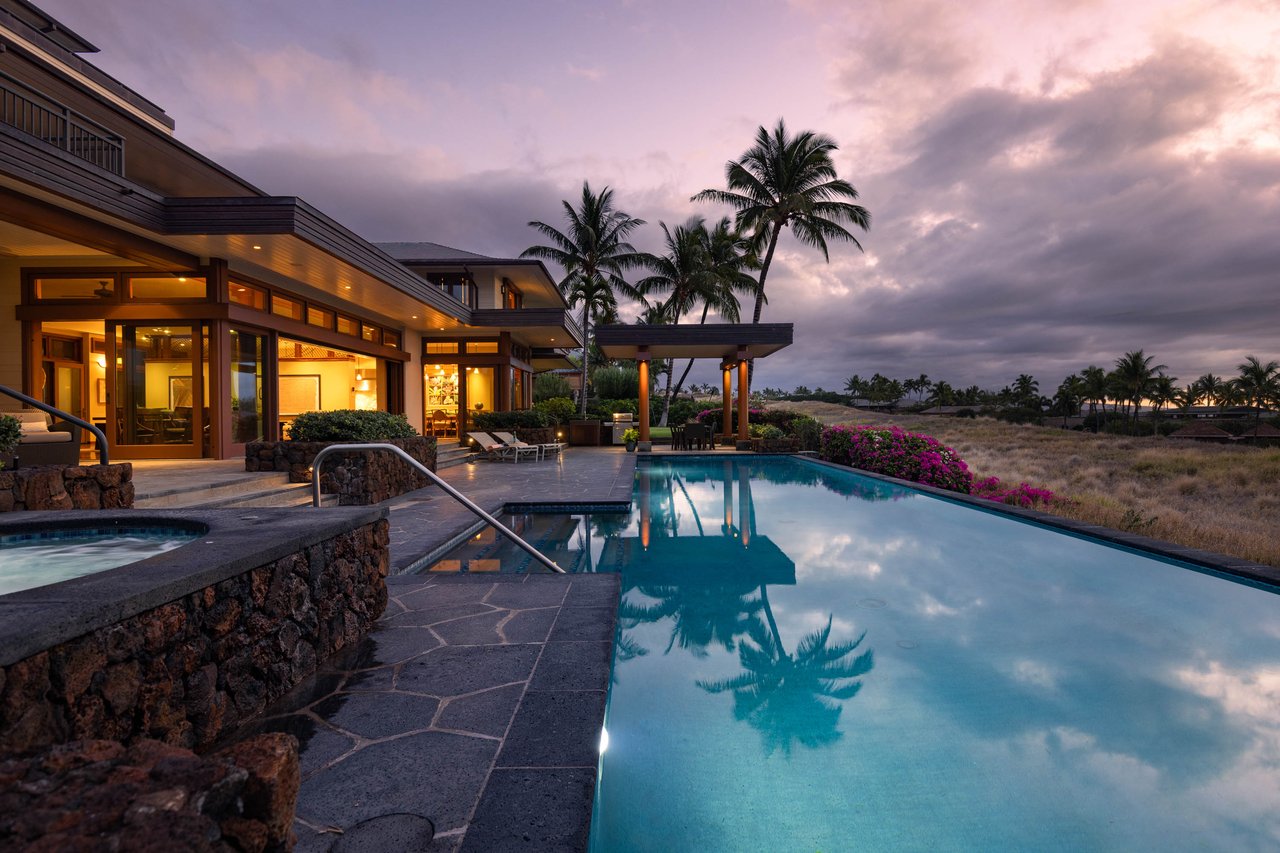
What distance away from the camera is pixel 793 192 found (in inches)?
864

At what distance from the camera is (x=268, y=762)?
3.38ft

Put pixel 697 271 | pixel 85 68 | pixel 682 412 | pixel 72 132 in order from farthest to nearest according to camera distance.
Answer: pixel 682 412, pixel 697 271, pixel 85 68, pixel 72 132

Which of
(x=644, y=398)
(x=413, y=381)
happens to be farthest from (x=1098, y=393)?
(x=413, y=381)

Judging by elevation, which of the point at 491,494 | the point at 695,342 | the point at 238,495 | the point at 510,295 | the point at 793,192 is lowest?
the point at 491,494

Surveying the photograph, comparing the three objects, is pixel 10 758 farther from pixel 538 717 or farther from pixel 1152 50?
pixel 1152 50

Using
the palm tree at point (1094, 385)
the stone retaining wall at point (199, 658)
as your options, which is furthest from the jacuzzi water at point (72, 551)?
the palm tree at point (1094, 385)

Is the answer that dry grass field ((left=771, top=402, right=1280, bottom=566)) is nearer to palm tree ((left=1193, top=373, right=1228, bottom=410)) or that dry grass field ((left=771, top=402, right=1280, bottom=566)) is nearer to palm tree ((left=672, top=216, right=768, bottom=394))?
palm tree ((left=672, top=216, right=768, bottom=394))

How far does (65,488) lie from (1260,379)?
92018mm

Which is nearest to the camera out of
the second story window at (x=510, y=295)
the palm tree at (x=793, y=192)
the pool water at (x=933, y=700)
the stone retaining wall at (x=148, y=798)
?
the stone retaining wall at (x=148, y=798)

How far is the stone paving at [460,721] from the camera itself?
5.78ft

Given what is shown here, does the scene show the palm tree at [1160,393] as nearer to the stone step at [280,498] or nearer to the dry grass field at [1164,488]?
the dry grass field at [1164,488]

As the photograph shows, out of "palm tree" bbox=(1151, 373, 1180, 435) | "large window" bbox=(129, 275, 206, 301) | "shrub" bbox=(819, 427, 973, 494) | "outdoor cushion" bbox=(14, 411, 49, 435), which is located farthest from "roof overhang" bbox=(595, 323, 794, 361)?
"palm tree" bbox=(1151, 373, 1180, 435)

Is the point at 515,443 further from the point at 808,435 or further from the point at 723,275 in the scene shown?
the point at 723,275

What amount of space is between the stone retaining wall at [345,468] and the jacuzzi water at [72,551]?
4006mm
